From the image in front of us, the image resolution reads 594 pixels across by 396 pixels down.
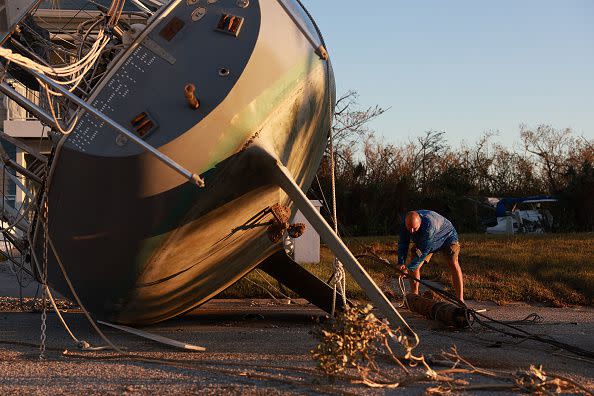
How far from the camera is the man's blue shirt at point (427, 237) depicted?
31.4 feet

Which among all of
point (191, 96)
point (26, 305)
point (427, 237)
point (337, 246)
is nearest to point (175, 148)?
point (191, 96)

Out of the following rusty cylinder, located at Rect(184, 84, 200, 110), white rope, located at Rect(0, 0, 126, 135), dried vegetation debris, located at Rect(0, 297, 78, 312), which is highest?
white rope, located at Rect(0, 0, 126, 135)

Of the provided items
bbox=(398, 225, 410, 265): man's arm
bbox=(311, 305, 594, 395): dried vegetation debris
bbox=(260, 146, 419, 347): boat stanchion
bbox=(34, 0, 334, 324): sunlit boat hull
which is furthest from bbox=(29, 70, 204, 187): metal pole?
bbox=(398, 225, 410, 265): man's arm

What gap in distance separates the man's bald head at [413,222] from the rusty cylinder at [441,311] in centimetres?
90

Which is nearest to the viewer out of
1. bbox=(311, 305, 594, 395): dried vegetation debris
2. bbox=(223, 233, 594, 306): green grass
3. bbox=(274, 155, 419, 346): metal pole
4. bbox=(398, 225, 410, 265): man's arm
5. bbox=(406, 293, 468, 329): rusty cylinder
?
bbox=(311, 305, 594, 395): dried vegetation debris

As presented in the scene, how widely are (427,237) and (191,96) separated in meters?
4.48

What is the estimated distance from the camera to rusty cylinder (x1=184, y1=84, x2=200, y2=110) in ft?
20.1

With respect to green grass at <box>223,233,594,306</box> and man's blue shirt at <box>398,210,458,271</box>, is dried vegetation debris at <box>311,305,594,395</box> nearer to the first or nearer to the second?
man's blue shirt at <box>398,210,458,271</box>

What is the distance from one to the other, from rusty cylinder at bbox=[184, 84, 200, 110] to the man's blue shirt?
4351mm

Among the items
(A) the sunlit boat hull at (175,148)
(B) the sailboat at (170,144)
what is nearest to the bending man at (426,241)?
(B) the sailboat at (170,144)

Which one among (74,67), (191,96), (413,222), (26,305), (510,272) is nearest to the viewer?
(191,96)

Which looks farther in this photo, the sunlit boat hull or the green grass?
the green grass

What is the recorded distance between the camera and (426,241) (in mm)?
9570

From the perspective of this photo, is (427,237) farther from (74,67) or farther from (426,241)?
(74,67)
